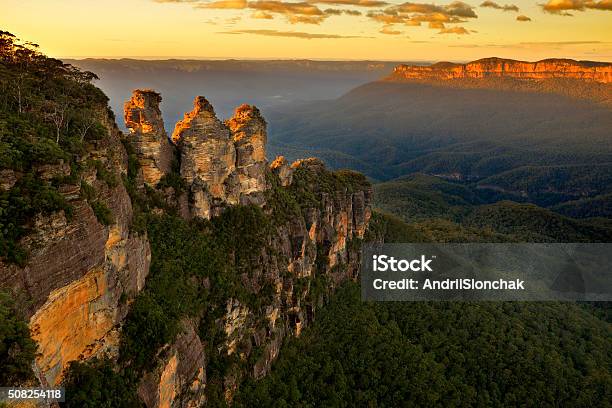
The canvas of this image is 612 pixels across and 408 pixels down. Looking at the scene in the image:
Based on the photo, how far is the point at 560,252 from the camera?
88125 mm

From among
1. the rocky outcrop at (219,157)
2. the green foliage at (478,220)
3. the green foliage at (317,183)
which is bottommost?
the green foliage at (478,220)

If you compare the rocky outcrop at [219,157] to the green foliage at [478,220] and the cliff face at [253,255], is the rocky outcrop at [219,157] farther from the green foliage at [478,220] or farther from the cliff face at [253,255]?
the green foliage at [478,220]

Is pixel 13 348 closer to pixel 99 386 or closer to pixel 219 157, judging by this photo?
pixel 99 386

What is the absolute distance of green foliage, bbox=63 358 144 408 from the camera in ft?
65.1

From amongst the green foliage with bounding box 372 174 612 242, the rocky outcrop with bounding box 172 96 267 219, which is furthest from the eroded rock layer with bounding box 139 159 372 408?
the green foliage with bounding box 372 174 612 242

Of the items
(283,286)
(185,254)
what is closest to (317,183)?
(283,286)

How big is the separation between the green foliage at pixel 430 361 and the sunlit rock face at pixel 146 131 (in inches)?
729

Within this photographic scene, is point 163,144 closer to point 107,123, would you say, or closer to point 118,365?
point 107,123

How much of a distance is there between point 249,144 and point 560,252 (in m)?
74.5

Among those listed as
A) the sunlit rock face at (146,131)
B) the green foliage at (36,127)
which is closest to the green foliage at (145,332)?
the green foliage at (36,127)

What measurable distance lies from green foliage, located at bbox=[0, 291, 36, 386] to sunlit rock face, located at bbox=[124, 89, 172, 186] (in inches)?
713

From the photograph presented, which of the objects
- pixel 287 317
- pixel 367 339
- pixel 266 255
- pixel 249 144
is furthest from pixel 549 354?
pixel 249 144

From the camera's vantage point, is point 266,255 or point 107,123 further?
point 266,255

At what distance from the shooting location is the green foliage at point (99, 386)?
19.8 meters
